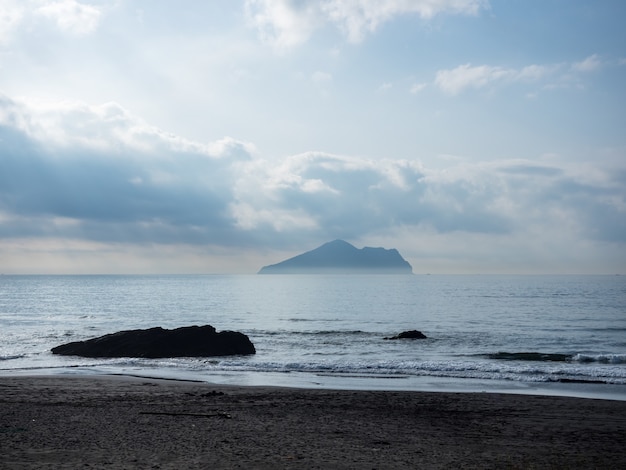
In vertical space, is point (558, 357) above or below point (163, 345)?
below

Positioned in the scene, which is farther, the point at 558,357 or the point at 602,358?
the point at 558,357

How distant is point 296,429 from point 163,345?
21580mm

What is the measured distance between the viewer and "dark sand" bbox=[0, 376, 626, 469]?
11.3 m

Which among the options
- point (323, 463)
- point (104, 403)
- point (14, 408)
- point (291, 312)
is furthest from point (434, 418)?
point (291, 312)

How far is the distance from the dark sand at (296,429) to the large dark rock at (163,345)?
1233 cm

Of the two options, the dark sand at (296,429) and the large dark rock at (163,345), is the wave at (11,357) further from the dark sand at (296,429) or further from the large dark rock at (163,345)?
the dark sand at (296,429)

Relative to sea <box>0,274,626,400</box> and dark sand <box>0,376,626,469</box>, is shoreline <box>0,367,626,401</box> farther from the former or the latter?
dark sand <box>0,376,626,469</box>

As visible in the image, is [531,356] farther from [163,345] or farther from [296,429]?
[296,429]

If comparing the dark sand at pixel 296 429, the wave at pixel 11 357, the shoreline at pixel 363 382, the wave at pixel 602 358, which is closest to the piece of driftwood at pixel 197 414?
the dark sand at pixel 296 429

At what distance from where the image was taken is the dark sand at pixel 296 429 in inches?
444

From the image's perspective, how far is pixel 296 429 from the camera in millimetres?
14281

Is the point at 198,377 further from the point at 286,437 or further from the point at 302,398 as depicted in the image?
the point at 286,437

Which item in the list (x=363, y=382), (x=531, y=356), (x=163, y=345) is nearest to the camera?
(x=363, y=382)

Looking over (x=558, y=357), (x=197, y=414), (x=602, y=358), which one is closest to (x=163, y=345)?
(x=197, y=414)
